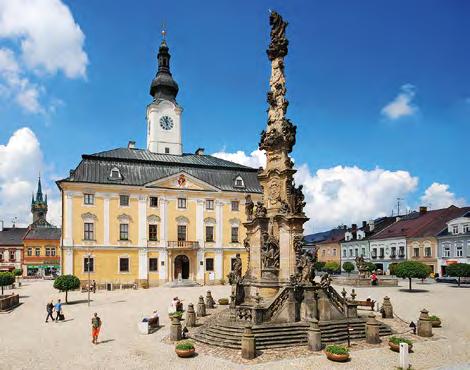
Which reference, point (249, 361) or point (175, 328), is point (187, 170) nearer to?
point (175, 328)

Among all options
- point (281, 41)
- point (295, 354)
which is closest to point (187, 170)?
point (281, 41)

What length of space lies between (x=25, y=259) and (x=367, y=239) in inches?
2231

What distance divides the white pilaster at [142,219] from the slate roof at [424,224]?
117ft

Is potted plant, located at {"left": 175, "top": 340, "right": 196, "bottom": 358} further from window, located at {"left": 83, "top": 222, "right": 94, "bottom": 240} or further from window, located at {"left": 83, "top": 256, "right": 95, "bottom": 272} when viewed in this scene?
window, located at {"left": 83, "top": 222, "right": 94, "bottom": 240}

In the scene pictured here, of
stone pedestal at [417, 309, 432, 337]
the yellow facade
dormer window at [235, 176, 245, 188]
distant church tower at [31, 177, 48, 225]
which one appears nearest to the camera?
stone pedestal at [417, 309, 432, 337]

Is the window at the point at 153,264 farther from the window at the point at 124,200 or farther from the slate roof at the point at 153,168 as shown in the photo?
the slate roof at the point at 153,168

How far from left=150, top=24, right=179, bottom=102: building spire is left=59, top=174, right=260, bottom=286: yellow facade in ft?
40.8

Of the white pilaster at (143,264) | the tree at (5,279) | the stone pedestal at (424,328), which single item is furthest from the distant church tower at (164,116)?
the stone pedestal at (424,328)

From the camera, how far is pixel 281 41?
21.0 metres

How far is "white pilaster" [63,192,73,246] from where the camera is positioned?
41250mm

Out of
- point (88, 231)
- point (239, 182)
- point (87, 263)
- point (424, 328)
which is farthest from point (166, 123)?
point (424, 328)

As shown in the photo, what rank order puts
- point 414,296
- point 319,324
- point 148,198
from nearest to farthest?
1. point 319,324
2. point 414,296
3. point 148,198

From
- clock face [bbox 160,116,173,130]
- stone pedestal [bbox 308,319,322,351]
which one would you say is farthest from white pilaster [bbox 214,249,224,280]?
stone pedestal [bbox 308,319,322,351]

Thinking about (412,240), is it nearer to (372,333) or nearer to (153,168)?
(153,168)
